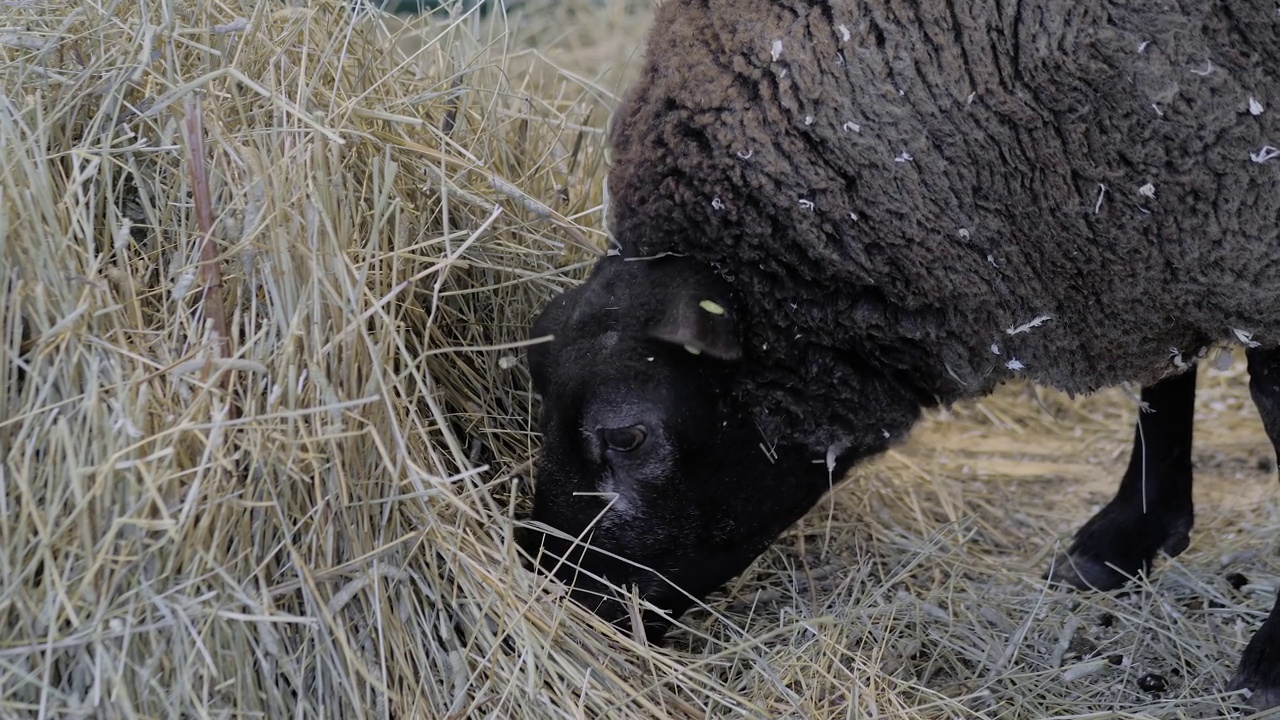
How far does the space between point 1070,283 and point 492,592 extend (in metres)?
1.49

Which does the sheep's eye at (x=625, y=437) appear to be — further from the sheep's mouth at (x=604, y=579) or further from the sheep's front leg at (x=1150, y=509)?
the sheep's front leg at (x=1150, y=509)

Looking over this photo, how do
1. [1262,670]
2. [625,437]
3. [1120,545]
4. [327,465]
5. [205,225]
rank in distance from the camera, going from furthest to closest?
[1120,545]
[1262,670]
[625,437]
[205,225]
[327,465]

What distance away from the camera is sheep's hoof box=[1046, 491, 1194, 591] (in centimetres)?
357


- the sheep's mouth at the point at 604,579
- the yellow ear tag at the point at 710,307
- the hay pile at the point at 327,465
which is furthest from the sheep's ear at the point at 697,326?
the sheep's mouth at the point at 604,579

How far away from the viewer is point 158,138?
290 centimetres

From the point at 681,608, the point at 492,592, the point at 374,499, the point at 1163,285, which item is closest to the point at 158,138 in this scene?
the point at 374,499

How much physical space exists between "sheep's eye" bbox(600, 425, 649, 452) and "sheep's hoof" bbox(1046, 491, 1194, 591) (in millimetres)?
1525

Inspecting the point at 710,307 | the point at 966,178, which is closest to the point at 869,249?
the point at 966,178

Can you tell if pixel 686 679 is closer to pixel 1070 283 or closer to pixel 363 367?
pixel 363 367

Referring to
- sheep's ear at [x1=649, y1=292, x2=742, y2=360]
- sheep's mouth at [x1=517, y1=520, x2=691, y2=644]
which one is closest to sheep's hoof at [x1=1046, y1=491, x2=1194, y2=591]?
sheep's mouth at [x1=517, y1=520, x2=691, y2=644]

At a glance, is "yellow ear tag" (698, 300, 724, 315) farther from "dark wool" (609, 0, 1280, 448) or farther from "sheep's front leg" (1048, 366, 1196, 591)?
"sheep's front leg" (1048, 366, 1196, 591)

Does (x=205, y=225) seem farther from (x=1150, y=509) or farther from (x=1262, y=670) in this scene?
(x=1150, y=509)

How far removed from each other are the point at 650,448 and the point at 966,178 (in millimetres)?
945

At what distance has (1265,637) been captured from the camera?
2.93 metres
